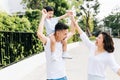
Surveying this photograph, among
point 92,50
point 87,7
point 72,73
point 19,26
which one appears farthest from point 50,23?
point 87,7

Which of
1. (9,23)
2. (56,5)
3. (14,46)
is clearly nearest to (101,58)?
(14,46)

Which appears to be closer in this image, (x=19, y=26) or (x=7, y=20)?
(x=7, y=20)

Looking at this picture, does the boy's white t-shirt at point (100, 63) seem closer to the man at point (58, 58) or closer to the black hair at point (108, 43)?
the black hair at point (108, 43)

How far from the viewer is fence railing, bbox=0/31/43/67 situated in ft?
47.2

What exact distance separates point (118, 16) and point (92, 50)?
394 ft

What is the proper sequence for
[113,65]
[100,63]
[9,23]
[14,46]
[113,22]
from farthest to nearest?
1. [113,22]
2. [9,23]
3. [14,46]
4. [100,63]
5. [113,65]

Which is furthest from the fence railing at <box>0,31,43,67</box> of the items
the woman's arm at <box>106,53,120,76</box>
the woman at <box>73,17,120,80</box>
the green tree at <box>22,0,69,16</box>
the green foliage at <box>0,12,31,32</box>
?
the green tree at <box>22,0,69,16</box>

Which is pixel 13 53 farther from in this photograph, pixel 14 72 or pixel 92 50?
pixel 92 50

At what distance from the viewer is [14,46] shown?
16484 mm

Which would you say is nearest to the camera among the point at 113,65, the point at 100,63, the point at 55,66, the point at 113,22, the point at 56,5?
the point at 113,65

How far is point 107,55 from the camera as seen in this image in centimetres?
535

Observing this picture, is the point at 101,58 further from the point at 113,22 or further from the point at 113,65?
the point at 113,22

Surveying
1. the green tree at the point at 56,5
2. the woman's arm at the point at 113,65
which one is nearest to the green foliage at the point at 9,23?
the woman's arm at the point at 113,65

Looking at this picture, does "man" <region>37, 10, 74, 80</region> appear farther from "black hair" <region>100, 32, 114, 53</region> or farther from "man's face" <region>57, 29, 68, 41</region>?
"black hair" <region>100, 32, 114, 53</region>
